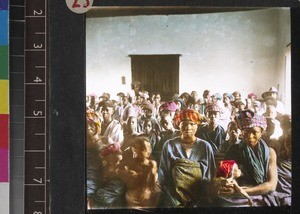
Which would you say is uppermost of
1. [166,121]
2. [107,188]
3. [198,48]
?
[198,48]

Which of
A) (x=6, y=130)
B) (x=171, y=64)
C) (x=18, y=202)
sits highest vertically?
(x=171, y=64)

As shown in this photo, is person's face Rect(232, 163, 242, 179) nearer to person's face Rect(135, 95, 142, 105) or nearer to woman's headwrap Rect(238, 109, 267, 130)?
woman's headwrap Rect(238, 109, 267, 130)

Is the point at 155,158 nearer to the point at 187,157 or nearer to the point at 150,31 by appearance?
the point at 187,157

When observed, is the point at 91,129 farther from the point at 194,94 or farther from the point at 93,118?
the point at 194,94

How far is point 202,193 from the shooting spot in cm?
65

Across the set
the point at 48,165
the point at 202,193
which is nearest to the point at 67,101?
the point at 48,165

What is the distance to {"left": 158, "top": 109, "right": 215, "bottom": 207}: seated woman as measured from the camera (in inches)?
25.7

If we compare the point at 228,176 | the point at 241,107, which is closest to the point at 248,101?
the point at 241,107

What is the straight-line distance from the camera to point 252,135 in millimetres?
658

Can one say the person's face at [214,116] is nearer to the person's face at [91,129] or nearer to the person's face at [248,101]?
the person's face at [248,101]

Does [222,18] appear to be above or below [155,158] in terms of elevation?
above

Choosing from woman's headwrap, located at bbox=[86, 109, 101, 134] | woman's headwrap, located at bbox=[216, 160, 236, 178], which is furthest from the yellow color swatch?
woman's headwrap, located at bbox=[216, 160, 236, 178]

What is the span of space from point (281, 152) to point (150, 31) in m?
0.27

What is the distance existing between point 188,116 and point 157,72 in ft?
0.27
